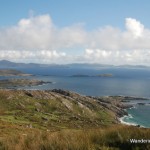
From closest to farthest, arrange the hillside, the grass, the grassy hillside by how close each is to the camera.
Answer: the grass, the grassy hillside, the hillside

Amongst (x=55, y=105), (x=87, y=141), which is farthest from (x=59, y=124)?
(x=87, y=141)

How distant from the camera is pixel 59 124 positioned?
120 metres

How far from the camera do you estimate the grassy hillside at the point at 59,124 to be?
35.8ft

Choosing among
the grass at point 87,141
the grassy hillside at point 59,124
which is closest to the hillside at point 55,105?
the grassy hillside at point 59,124

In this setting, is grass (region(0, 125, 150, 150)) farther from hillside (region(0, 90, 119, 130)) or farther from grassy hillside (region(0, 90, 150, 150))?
hillside (region(0, 90, 119, 130))

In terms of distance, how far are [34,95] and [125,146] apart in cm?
17048

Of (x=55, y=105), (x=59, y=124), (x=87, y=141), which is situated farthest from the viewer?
(x=55, y=105)

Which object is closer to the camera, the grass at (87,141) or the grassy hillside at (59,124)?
the grass at (87,141)

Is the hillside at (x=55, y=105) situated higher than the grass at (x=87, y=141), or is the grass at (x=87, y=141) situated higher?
the grass at (x=87, y=141)

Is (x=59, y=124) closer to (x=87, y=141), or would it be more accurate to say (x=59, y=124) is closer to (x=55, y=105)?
(x=55, y=105)

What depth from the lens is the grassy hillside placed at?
10.9m

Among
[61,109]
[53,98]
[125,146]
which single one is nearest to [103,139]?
[125,146]

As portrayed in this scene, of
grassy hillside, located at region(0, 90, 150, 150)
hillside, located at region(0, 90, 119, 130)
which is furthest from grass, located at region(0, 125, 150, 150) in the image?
hillside, located at region(0, 90, 119, 130)

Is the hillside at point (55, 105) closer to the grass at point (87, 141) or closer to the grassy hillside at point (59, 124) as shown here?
the grassy hillside at point (59, 124)
